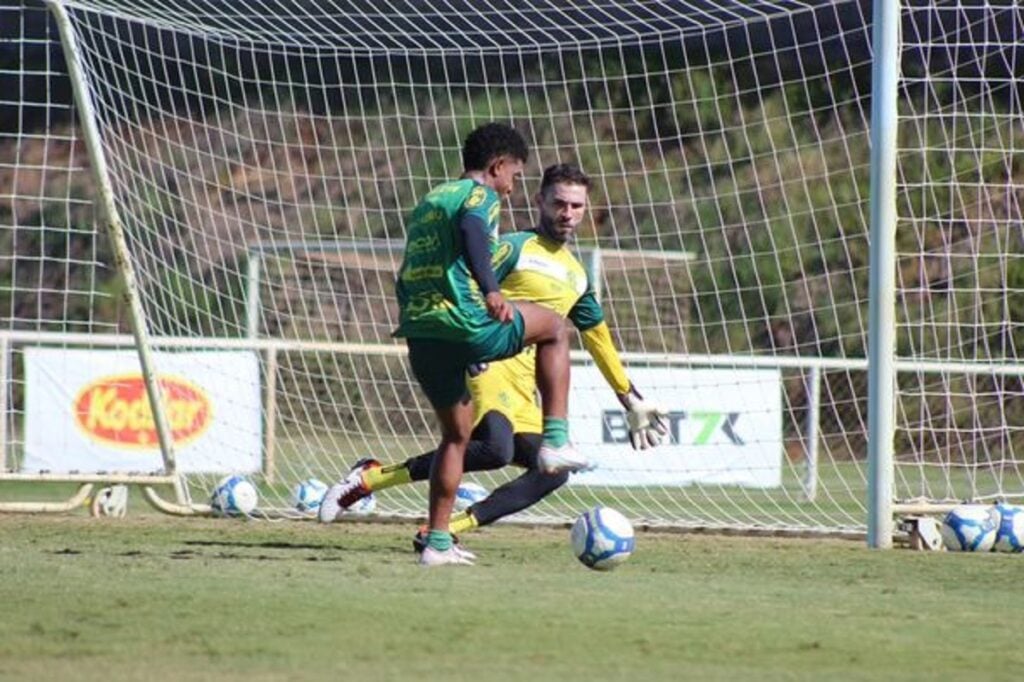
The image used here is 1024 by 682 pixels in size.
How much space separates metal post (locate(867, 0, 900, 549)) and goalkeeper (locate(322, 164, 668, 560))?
4.06 ft

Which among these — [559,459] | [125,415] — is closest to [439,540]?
[559,459]

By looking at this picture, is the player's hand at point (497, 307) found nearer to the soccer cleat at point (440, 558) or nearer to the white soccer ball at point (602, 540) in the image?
the white soccer ball at point (602, 540)

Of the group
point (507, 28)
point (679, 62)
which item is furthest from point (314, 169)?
point (507, 28)

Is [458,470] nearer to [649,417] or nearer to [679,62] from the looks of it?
[649,417]

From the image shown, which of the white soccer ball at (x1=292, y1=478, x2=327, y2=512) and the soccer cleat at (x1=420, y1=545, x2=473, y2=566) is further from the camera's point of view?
the white soccer ball at (x1=292, y1=478, x2=327, y2=512)

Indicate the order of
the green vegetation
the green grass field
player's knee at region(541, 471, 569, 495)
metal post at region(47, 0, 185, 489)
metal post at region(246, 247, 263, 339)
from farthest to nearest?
1. the green vegetation
2. metal post at region(246, 247, 263, 339)
3. metal post at region(47, 0, 185, 489)
4. player's knee at region(541, 471, 569, 495)
5. the green grass field

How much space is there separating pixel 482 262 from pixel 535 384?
146cm

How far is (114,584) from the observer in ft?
25.9

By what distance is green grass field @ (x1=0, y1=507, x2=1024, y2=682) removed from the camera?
598cm

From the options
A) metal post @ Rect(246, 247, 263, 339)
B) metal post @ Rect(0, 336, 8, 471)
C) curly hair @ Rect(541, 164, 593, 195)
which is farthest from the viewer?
metal post @ Rect(246, 247, 263, 339)

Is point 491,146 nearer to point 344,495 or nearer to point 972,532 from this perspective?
point 344,495

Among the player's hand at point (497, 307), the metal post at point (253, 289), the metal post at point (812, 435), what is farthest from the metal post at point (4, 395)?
the player's hand at point (497, 307)

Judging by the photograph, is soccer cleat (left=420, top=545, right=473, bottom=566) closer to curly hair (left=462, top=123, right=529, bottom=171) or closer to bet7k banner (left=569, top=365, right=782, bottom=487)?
curly hair (left=462, top=123, right=529, bottom=171)

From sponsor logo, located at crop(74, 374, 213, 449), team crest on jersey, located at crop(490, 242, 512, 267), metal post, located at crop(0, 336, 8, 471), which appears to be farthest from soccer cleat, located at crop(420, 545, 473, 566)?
sponsor logo, located at crop(74, 374, 213, 449)
